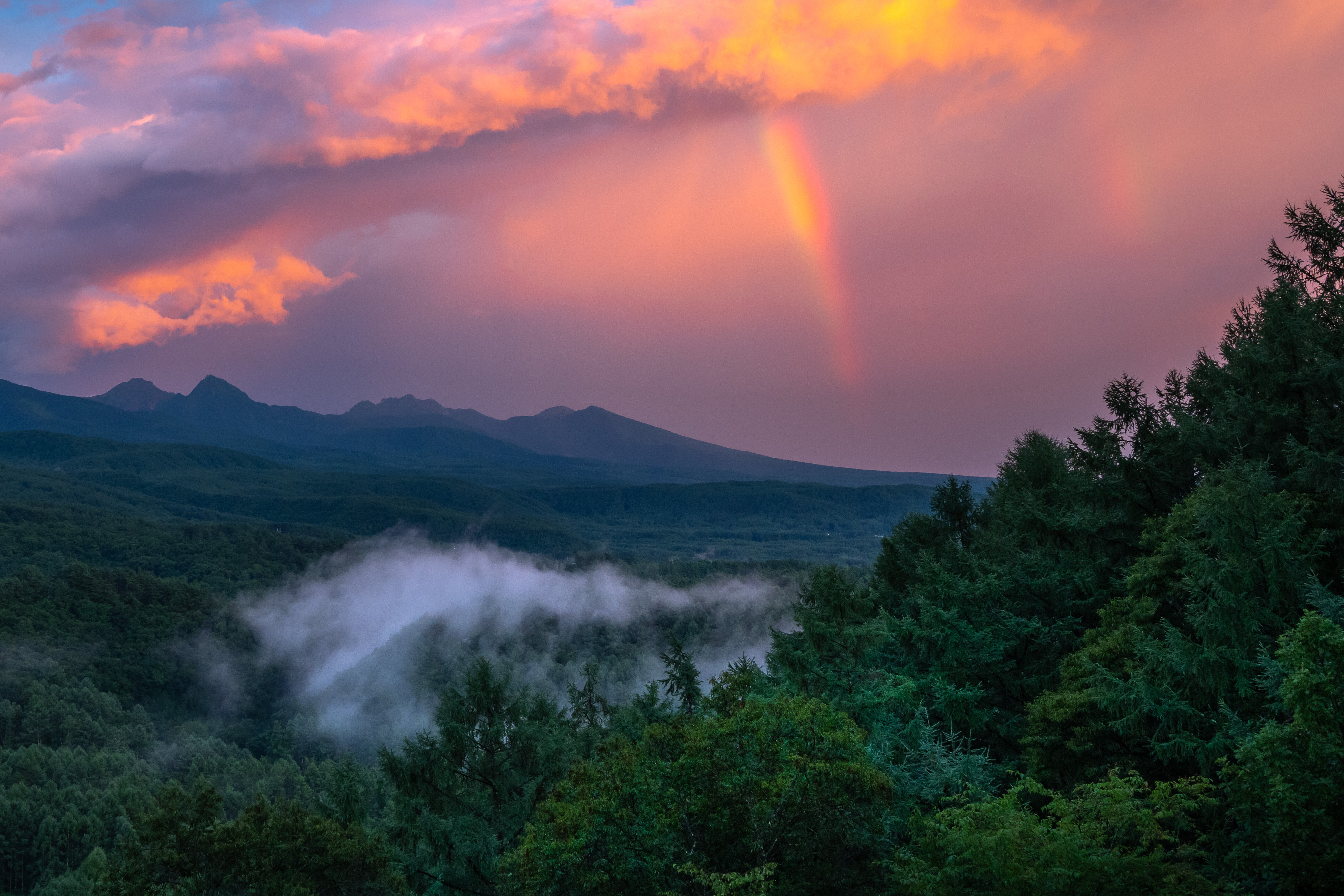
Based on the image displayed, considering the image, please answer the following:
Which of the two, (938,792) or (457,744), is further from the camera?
(457,744)

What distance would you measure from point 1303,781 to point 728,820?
35.6 feet

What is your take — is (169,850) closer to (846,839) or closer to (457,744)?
(457,744)

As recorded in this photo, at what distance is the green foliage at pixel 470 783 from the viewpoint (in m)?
32.3

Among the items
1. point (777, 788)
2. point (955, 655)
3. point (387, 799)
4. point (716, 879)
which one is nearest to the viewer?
point (716, 879)

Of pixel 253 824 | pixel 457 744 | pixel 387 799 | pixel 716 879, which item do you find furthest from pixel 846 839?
pixel 387 799

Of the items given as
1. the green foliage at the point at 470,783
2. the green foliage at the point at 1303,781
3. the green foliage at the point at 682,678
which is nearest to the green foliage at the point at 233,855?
the green foliage at the point at 470,783

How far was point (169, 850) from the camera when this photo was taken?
75.5ft

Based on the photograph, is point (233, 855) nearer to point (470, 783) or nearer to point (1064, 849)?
point (470, 783)

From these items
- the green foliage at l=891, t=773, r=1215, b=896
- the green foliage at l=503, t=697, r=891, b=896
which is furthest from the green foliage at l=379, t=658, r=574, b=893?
the green foliage at l=891, t=773, r=1215, b=896

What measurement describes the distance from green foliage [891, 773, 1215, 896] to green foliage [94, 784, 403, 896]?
58.5 ft

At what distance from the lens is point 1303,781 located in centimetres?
1426

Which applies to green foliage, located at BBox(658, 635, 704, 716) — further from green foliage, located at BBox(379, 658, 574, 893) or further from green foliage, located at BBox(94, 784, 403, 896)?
green foliage, located at BBox(94, 784, 403, 896)

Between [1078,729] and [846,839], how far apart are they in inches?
350

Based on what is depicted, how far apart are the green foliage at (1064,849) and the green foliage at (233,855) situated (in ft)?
58.5
